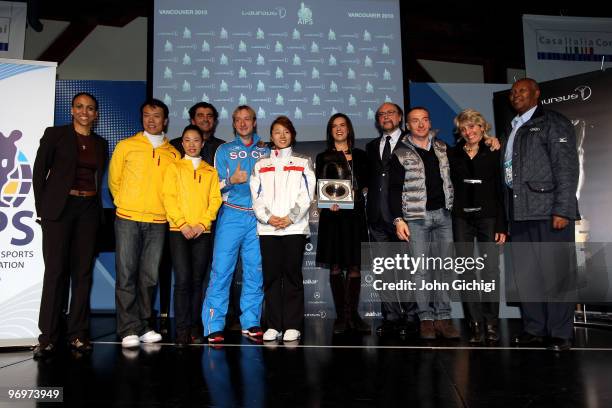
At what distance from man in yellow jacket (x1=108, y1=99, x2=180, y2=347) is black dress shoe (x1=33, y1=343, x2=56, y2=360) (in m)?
0.41

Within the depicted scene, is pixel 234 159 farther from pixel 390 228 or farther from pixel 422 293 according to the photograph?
pixel 422 293

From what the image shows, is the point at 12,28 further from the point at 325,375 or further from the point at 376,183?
the point at 325,375

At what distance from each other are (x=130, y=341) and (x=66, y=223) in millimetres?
834

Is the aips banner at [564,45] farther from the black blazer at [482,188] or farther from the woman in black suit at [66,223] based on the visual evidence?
the woman in black suit at [66,223]

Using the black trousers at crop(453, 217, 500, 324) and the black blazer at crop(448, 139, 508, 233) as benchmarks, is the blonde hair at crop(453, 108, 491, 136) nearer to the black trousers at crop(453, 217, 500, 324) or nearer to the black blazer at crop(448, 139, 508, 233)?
the black blazer at crop(448, 139, 508, 233)

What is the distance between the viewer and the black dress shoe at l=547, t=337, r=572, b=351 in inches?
116

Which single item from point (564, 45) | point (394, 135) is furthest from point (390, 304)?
point (564, 45)

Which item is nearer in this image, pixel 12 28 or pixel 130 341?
pixel 130 341

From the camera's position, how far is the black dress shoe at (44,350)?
9.39ft

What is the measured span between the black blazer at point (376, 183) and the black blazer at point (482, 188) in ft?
1.62

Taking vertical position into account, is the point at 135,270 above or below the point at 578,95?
below

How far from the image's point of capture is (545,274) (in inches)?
121

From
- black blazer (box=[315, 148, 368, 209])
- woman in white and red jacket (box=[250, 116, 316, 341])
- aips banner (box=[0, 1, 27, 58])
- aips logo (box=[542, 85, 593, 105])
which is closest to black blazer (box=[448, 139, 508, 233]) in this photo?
black blazer (box=[315, 148, 368, 209])

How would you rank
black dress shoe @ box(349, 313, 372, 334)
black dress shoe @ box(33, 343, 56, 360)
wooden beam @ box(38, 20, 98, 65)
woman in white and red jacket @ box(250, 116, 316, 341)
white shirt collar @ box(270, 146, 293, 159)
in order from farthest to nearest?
1. wooden beam @ box(38, 20, 98, 65)
2. black dress shoe @ box(349, 313, 372, 334)
3. white shirt collar @ box(270, 146, 293, 159)
4. woman in white and red jacket @ box(250, 116, 316, 341)
5. black dress shoe @ box(33, 343, 56, 360)
